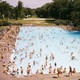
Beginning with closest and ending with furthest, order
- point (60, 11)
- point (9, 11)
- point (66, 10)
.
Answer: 1. point (66, 10)
2. point (60, 11)
3. point (9, 11)

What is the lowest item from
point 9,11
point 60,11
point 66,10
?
point 60,11

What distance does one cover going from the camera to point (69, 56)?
49188 mm

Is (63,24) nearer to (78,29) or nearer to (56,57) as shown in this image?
(78,29)

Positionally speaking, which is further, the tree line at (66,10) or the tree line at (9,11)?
the tree line at (9,11)

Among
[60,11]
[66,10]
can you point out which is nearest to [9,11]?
[60,11]

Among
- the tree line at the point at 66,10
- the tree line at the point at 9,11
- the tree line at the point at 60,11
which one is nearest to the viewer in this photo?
the tree line at the point at 66,10

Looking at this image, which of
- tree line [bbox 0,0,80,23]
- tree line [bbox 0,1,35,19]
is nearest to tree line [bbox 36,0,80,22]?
tree line [bbox 0,0,80,23]

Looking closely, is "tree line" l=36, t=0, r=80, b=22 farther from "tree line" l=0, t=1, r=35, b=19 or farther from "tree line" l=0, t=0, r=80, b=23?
"tree line" l=0, t=1, r=35, b=19

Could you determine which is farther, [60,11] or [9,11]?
[9,11]

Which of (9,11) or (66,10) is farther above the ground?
(66,10)

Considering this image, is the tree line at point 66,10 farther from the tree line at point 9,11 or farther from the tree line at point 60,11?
the tree line at point 9,11

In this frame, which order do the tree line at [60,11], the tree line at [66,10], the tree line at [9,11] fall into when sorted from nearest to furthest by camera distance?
the tree line at [66,10], the tree line at [60,11], the tree line at [9,11]

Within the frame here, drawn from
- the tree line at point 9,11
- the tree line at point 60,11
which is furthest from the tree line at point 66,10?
the tree line at point 9,11

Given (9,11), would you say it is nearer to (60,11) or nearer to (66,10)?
(60,11)
